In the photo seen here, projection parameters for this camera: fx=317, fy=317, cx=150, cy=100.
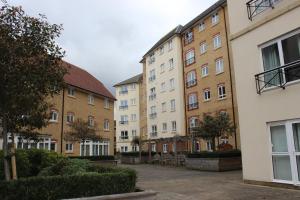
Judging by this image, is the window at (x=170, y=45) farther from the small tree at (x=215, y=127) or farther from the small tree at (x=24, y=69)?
the small tree at (x=24, y=69)

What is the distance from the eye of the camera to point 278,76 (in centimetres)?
1123

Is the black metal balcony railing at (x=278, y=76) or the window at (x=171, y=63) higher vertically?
the window at (x=171, y=63)

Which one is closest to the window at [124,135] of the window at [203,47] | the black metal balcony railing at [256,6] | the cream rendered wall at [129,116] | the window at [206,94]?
the cream rendered wall at [129,116]

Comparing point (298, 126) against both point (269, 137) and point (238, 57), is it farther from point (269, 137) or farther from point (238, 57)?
point (238, 57)

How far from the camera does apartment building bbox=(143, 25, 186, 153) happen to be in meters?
39.4

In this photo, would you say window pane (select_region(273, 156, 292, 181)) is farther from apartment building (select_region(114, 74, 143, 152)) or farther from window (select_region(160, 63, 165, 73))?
apartment building (select_region(114, 74, 143, 152))

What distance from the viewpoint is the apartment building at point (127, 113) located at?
58531 millimetres

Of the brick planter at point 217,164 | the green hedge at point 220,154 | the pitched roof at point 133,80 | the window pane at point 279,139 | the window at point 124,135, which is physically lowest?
the brick planter at point 217,164

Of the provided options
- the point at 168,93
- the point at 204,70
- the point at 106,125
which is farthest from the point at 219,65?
the point at 106,125

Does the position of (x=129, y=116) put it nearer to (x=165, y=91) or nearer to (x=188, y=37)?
(x=165, y=91)

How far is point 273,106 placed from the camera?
444 inches

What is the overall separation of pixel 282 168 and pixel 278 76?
322 cm

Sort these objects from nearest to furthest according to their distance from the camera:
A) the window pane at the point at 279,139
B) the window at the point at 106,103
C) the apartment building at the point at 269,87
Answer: the apartment building at the point at 269,87, the window pane at the point at 279,139, the window at the point at 106,103

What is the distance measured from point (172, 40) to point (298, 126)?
32.1 meters
